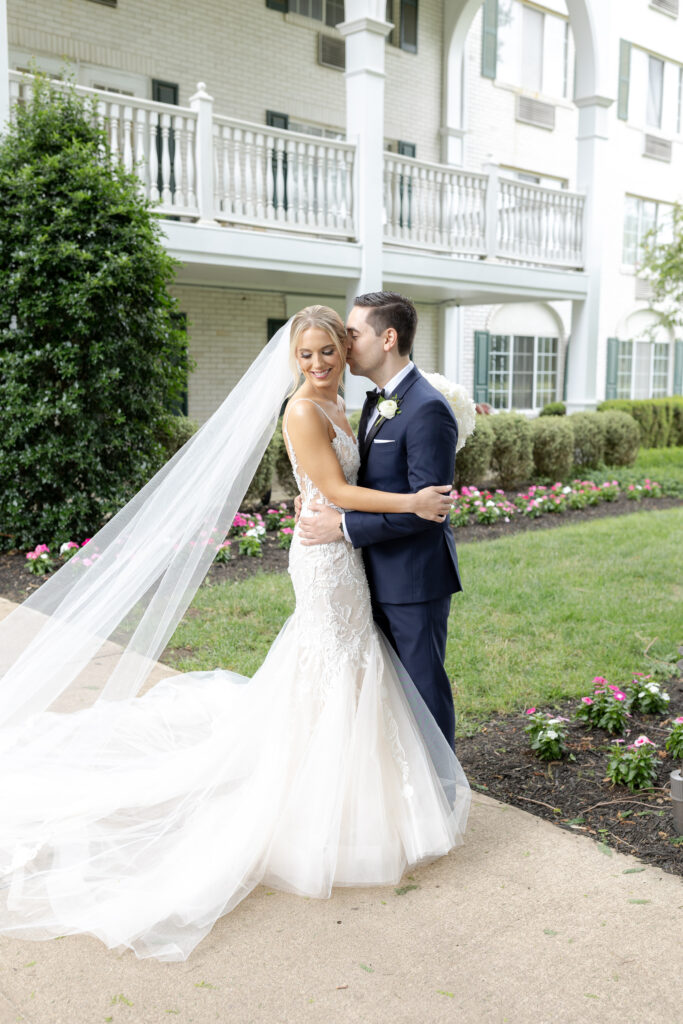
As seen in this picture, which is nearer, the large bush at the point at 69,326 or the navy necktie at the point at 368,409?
the navy necktie at the point at 368,409

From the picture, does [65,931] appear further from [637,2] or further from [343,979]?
[637,2]

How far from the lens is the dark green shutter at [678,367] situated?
23938mm

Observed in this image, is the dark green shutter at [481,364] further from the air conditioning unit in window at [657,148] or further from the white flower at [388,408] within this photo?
the white flower at [388,408]

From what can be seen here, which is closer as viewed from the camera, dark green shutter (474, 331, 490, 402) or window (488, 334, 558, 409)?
dark green shutter (474, 331, 490, 402)

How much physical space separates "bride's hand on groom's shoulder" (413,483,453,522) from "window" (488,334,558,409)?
16461mm

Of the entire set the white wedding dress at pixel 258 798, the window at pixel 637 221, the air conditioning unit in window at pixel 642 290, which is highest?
the window at pixel 637 221

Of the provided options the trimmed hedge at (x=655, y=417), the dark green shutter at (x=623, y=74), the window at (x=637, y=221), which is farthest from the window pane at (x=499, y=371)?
the dark green shutter at (x=623, y=74)

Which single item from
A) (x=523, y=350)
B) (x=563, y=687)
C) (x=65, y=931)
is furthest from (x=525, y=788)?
(x=523, y=350)

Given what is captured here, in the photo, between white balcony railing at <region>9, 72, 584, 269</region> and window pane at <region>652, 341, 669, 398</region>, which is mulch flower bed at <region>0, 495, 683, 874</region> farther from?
window pane at <region>652, 341, 669, 398</region>

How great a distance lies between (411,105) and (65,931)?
54.0 feet

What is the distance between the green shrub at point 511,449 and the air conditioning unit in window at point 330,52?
7.30 metres

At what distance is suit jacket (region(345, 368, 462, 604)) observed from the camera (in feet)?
10.0

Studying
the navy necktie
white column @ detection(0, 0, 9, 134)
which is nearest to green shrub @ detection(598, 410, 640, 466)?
white column @ detection(0, 0, 9, 134)

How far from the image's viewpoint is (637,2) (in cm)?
2105
